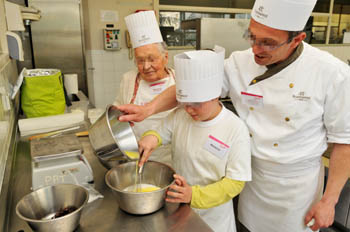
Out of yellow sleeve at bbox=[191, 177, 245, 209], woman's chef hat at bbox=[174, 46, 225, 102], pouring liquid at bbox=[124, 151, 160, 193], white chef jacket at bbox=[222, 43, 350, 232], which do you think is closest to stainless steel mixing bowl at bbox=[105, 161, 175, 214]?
pouring liquid at bbox=[124, 151, 160, 193]

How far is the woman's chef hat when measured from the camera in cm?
111

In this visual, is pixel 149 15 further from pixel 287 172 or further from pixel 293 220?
pixel 293 220

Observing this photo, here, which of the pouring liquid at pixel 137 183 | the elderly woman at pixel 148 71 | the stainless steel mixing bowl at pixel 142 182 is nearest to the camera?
the stainless steel mixing bowl at pixel 142 182

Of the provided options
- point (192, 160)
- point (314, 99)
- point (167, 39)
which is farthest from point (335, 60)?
point (167, 39)

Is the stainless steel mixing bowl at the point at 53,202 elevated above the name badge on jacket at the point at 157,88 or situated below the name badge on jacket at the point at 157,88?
below

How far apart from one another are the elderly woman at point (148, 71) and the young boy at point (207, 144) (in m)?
0.38

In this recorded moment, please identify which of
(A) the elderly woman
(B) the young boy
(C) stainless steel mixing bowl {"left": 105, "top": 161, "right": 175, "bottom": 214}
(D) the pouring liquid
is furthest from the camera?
(A) the elderly woman

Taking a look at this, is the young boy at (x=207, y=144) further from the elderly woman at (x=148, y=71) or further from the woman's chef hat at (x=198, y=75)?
the elderly woman at (x=148, y=71)

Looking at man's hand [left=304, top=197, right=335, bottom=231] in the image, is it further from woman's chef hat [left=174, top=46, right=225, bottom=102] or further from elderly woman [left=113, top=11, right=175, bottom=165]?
elderly woman [left=113, top=11, right=175, bottom=165]

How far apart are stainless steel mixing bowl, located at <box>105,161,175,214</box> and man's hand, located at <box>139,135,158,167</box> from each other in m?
0.03

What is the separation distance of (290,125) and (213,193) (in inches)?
16.7

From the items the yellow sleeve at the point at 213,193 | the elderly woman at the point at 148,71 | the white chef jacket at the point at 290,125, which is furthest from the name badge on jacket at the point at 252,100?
the elderly woman at the point at 148,71

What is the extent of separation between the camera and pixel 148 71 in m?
1.64

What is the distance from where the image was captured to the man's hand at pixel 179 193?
101cm
